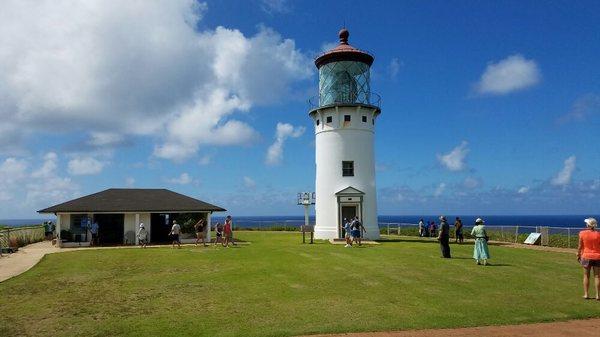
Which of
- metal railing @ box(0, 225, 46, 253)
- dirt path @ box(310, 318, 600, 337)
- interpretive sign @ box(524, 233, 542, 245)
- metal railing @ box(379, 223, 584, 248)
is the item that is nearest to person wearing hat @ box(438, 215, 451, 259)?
metal railing @ box(379, 223, 584, 248)

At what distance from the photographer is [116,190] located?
31094 mm

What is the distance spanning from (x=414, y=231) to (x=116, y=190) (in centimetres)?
2196

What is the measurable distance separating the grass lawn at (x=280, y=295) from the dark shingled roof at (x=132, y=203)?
26.3 feet

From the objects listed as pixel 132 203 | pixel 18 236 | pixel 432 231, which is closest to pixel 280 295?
pixel 132 203

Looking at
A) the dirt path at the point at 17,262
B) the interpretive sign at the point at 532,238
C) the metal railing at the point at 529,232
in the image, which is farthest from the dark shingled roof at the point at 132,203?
the interpretive sign at the point at 532,238

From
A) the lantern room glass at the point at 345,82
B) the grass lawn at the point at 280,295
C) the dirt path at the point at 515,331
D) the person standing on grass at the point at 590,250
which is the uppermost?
the lantern room glass at the point at 345,82

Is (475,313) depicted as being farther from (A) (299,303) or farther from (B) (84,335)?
(B) (84,335)

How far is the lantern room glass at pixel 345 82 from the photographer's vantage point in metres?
29.4

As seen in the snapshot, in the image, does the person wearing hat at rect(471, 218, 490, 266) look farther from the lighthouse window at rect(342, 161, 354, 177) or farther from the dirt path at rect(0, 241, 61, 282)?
the dirt path at rect(0, 241, 61, 282)

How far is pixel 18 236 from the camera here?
1054 inches

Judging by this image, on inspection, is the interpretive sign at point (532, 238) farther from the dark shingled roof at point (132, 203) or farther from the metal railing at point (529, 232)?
the dark shingled roof at point (132, 203)

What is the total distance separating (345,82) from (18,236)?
22.0m

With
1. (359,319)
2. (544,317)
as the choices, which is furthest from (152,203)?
(544,317)

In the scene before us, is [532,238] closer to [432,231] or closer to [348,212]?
[432,231]
